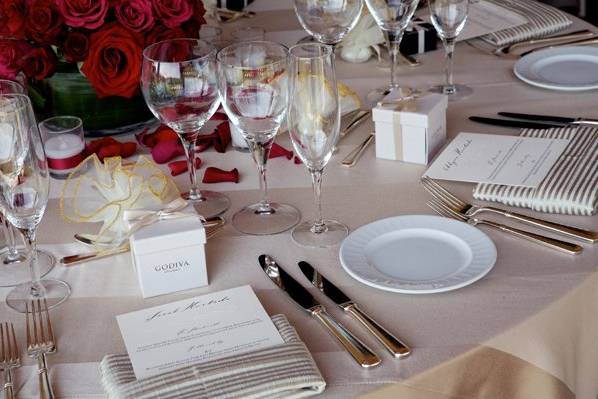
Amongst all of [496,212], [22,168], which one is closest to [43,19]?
[22,168]

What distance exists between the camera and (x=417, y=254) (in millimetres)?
1209

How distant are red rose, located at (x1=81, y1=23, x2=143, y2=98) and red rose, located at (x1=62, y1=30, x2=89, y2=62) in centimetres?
2

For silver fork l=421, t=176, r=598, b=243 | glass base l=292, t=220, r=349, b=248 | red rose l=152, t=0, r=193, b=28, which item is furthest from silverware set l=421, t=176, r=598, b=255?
red rose l=152, t=0, r=193, b=28

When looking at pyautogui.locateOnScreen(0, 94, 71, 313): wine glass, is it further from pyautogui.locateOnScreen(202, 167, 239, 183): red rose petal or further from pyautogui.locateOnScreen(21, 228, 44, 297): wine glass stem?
pyautogui.locateOnScreen(202, 167, 239, 183): red rose petal

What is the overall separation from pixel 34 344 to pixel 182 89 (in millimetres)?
441

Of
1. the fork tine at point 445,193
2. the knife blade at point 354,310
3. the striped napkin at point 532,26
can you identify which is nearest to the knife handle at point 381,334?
the knife blade at point 354,310

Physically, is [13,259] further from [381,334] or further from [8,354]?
[381,334]

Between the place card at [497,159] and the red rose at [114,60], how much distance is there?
1.71 feet

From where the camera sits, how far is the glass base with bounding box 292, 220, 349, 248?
4.15 feet

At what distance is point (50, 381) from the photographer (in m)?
1.01

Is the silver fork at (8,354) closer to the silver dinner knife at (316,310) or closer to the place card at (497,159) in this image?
the silver dinner knife at (316,310)

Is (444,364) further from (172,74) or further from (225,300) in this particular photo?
(172,74)

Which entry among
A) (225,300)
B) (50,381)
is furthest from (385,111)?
(50,381)

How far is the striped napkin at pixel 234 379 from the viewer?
0.93 m
